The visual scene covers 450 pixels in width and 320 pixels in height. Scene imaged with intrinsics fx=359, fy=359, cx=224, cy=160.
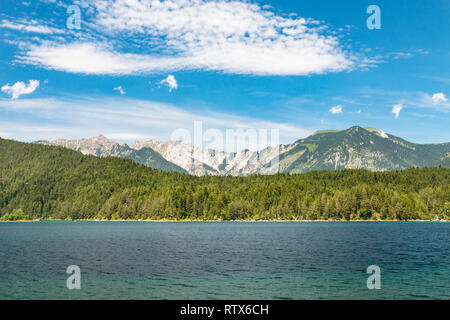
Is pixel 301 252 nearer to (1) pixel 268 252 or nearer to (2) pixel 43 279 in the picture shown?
(1) pixel 268 252

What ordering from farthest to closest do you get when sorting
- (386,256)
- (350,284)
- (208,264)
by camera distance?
(386,256) < (208,264) < (350,284)

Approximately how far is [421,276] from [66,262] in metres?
63.8

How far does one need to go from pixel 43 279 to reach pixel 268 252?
165 ft

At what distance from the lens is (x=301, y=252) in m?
A: 86.2
